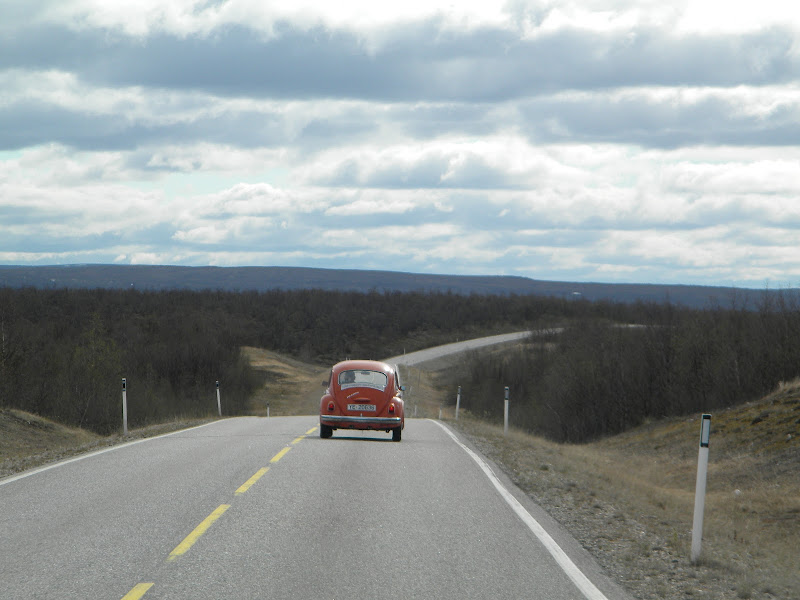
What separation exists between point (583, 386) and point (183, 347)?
125ft

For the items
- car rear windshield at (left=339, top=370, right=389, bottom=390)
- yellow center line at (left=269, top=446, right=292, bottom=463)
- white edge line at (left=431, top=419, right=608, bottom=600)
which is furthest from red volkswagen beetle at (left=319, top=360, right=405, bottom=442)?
white edge line at (left=431, top=419, right=608, bottom=600)

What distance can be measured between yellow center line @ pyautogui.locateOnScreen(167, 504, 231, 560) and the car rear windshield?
8.78m

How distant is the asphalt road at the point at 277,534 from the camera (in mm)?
6266

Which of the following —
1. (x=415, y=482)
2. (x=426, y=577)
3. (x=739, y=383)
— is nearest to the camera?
(x=426, y=577)

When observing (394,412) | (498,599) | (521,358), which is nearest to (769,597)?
(498,599)

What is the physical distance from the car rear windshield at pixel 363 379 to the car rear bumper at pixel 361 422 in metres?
0.68

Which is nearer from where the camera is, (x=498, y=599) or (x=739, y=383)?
(x=498, y=599)

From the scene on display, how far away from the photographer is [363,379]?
18.2m

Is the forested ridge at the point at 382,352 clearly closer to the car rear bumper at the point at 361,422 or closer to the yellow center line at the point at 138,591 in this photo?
the car rear bumper at the point at 361,422

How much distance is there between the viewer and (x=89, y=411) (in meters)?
49.2

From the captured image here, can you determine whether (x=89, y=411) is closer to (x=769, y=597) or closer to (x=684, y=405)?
(x=684, y=405)

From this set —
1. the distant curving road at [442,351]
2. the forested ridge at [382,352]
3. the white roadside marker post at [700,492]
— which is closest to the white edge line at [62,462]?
the white roadside marker post at [700,492]

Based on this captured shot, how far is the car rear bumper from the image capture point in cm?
1772

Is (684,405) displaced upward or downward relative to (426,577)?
downward
